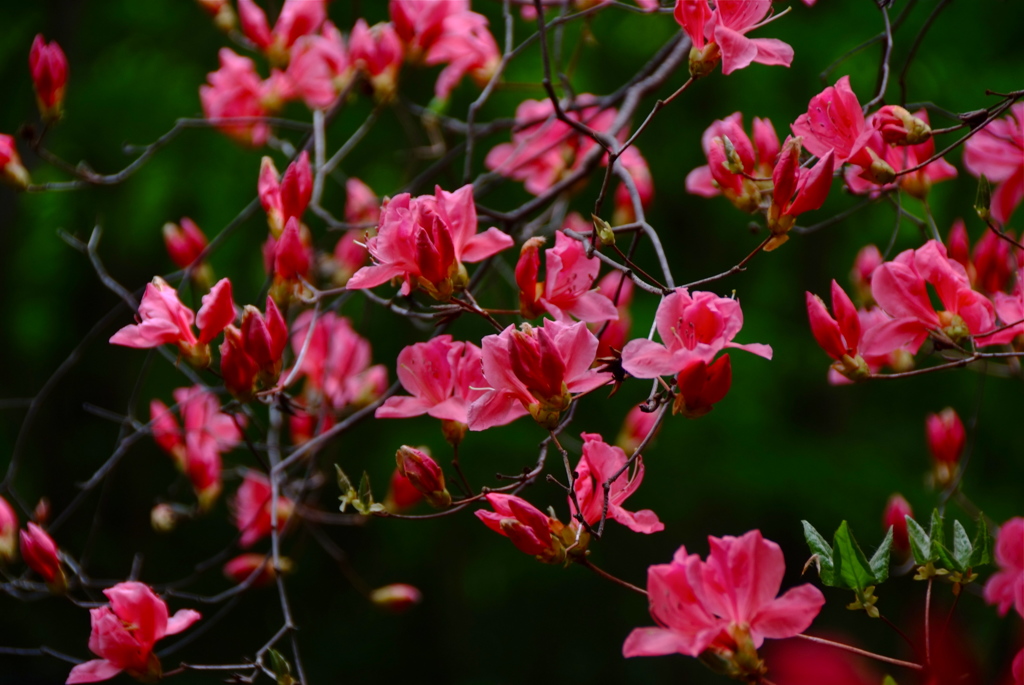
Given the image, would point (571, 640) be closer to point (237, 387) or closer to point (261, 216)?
point (261, 216)

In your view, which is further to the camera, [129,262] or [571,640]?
[129,262]

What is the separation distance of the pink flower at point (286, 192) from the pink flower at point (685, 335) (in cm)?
47

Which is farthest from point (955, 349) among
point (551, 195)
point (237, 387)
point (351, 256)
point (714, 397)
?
point (351, 256)

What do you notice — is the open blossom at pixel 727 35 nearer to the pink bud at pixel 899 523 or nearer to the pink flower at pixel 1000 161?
the pink flower at pixel 1000 161

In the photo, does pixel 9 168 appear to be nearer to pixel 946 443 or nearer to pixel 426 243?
pixel 426 243

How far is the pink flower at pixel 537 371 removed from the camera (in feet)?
1.90

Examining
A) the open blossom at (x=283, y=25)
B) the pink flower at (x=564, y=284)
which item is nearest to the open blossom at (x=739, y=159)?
the pink flower at (x=564, y=284)

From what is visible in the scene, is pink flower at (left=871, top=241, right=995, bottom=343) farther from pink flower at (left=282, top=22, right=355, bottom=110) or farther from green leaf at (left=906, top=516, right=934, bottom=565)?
pink flower at (left=282, top=22, right=355, bottom=110)

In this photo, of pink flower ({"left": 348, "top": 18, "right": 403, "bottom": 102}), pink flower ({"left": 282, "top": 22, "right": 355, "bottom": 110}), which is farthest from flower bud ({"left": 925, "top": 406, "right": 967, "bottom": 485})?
pink flower ({"left": 282, "top": 22, "right": 355, "bottom": 110})

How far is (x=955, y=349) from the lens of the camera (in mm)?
683

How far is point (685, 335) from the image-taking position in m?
0.58

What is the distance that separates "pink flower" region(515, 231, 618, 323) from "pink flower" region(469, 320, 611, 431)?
0.09m

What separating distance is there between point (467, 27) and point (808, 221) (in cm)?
129

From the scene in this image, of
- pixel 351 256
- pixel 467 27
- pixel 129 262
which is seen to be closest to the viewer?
pixel 467 27
